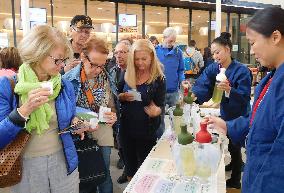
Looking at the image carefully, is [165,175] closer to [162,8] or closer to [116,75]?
[116,75]

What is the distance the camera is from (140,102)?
2.55 meters

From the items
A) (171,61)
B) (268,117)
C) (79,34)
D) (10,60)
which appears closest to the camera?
(268,117)

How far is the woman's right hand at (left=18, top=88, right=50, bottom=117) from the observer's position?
4.87ft

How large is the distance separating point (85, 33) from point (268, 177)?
91.6 inches

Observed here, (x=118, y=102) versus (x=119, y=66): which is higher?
(x=119, y=66)

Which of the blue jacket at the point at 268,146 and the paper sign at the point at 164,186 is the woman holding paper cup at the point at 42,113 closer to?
the paper sign at the point at 164,186

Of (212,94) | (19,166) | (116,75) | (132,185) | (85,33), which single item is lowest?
(132,185)

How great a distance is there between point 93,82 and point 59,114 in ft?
1.91

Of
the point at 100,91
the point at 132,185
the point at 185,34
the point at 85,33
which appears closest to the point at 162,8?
the point at 185,34

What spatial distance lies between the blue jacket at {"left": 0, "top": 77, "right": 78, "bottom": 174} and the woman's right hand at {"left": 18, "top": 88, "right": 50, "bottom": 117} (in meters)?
0.09

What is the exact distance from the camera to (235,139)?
1.78 meters

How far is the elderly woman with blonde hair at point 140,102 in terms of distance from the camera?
2.55 m

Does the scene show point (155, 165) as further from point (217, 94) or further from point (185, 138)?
point (217, 94)

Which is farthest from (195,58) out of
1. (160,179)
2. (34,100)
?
(34,100)
